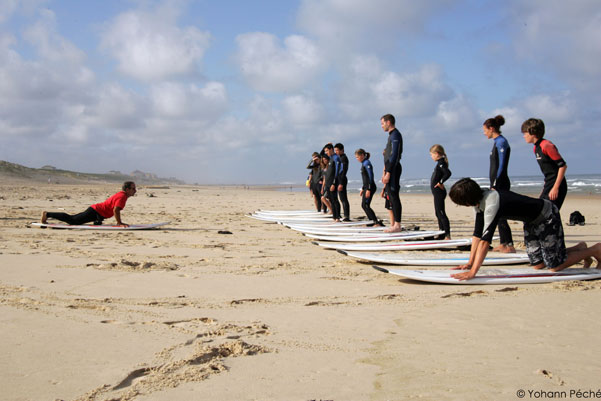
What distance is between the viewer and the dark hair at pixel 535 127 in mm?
5500

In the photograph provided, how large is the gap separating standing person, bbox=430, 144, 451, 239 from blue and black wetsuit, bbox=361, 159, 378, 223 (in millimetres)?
2120

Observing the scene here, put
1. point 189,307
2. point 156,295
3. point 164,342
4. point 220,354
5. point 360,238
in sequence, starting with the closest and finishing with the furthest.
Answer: point 220,354 < point 164,342 < point 189,307 < point 156,295 < point 360,238

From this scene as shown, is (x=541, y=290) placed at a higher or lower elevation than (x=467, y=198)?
lower

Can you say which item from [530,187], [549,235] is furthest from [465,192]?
[530,187]

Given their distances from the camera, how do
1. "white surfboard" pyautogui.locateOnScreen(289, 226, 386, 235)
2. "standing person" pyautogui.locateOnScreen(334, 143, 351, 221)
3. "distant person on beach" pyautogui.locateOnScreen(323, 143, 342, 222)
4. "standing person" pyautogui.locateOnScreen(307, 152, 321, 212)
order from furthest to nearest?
"standing person" pyautogui.locateOnScreen(307, 152, 321, 212) < "distant person on beach" pyautogui.locateOnScreen(323, 143, 342, 222) < "standing person" pyautogui.locateOnScreen(334, 143, 351, 221) < "white surfboard" pyautogui.locateOnScreen(289, 226, 386, 235)

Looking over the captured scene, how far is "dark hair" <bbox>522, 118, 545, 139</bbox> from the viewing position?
5.50m

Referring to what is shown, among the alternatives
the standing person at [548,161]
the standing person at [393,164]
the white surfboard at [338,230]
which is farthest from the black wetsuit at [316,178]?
the standing person at [548,161]

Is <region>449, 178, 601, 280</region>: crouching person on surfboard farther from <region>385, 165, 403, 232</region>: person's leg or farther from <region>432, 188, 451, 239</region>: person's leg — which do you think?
<region>385, 165, 403, 232</region>: person's leg

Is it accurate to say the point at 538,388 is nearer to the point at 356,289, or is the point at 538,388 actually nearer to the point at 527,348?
the point at 527,348

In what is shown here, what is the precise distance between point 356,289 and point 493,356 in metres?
1.83

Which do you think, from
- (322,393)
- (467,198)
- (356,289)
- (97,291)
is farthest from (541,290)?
(97,291)

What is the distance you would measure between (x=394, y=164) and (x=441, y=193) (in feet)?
3.25

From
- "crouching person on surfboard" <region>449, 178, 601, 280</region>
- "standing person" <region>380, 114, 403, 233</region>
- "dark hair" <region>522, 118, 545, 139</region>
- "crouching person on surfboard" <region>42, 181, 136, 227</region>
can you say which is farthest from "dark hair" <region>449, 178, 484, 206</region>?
"crouching person on surfboard" <region>42, 181, 136, 227</region>

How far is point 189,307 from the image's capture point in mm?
3756
